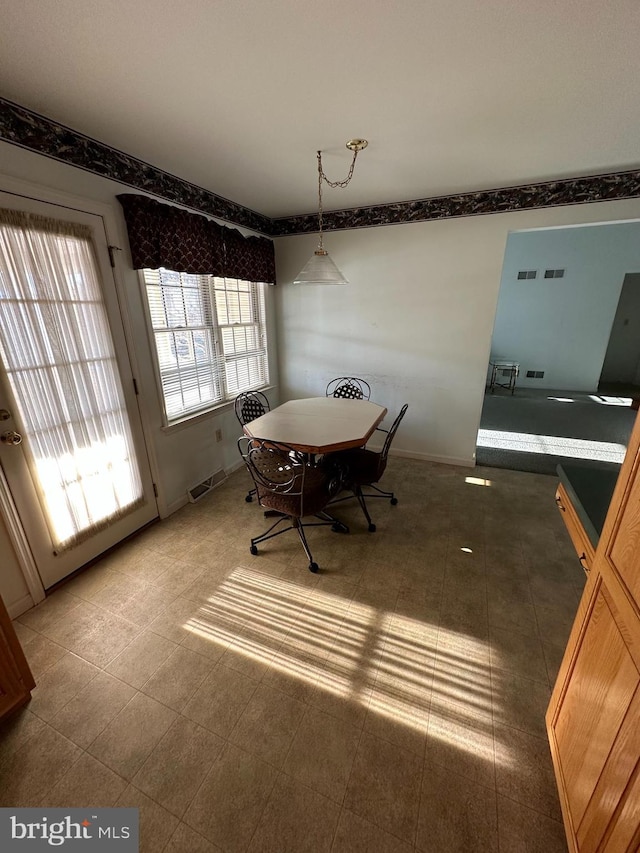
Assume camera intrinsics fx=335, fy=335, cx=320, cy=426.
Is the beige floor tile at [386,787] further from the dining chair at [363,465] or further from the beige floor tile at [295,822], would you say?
the dining chair at [363,465]

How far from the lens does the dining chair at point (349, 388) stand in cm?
378

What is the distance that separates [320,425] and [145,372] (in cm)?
140

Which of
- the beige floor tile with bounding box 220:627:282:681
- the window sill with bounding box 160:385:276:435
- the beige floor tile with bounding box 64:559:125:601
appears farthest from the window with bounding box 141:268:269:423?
the beige floor tile with bounding box 220:627:282:681

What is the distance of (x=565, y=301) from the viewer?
6.47 meters

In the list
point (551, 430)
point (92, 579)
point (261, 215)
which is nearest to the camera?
point (92, 579)

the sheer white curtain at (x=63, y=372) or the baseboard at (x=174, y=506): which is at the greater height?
the sheer white curtain at (x=63, y=372)

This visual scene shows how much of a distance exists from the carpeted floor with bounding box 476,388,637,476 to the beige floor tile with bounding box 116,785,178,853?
11.8ft

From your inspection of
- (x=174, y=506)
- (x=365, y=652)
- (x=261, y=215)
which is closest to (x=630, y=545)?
(x=365, y=652)

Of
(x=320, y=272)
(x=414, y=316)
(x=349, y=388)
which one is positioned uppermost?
(x=320, y=272)

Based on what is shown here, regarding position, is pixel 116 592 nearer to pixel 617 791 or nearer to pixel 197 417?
pixel 197 417

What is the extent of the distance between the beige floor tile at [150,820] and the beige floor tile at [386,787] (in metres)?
0.60

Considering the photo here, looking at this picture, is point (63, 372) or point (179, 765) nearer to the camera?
point (179, 765)

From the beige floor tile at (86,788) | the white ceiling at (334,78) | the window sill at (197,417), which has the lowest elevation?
the beige floor tile at (86,788)

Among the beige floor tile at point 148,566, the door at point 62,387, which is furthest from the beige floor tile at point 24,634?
the beige floor tile at point 148,566
